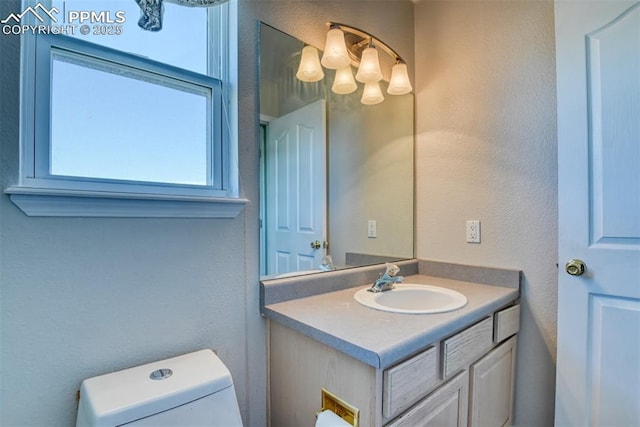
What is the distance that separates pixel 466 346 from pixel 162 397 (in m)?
0.95

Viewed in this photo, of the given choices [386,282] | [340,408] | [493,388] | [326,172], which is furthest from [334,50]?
[493,388]

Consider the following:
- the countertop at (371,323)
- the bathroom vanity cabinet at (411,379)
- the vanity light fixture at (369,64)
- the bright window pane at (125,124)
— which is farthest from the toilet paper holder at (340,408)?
the vanity light fixture at (369,64)

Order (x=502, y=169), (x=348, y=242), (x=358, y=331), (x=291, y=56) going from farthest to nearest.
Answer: (x=348, y=242) < (x=502, y=169) < (x=291, y=56) < (x=358, y=331)

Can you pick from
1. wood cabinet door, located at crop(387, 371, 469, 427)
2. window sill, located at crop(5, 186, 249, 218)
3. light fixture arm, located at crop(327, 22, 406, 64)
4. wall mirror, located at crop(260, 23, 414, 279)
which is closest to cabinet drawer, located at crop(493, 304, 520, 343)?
wood cabinet door, located at crop(387, 371, 469, 427)

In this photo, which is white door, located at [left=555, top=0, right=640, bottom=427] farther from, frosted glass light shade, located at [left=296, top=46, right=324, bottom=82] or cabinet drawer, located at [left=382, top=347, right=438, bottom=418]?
frosted glass light shade, located at [left=296, top=46, right=324, bottom=82]

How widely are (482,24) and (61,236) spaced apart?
1960 mm

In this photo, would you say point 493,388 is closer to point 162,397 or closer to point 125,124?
point 162,397

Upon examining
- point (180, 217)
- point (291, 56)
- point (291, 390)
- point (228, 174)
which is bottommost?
point (291, 390)

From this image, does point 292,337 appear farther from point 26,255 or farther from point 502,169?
point 502,169

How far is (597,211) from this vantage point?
1.19m

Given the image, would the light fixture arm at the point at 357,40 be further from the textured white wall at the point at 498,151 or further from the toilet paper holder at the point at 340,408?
the toilet paper holder at the point at 340,408

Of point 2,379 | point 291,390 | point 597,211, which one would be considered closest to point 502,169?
point 597,211

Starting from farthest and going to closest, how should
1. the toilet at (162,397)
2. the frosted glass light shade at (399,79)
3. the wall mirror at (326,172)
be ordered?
the frosted glass light shade at (399,79)
the wall mirror at (326,172)
the toilet at (162,397)

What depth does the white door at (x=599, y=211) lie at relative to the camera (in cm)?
112
